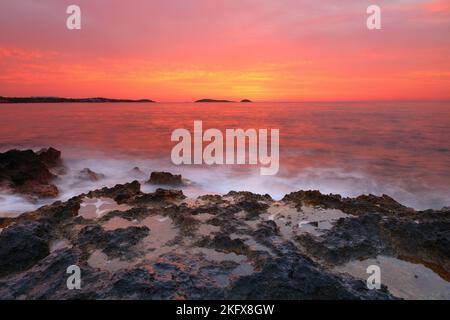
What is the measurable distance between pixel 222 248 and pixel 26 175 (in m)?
6.35

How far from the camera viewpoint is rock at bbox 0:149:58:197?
796 centimetres

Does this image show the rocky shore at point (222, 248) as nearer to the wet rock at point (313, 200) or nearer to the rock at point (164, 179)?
the wet rock at point (313, 200)

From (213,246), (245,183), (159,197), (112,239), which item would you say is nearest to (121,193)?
(159,197)

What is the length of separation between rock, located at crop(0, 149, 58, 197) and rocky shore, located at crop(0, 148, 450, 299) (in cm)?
198

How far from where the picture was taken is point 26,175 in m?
8.41

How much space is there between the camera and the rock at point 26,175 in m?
7.96

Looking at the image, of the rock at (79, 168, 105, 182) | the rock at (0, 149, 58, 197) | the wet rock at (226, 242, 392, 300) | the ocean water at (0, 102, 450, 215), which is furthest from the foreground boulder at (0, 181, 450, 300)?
the rock at (79, 168, 105, 182)

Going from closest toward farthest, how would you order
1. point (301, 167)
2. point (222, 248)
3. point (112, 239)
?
point (222, 248), point (112, 239), point (301, 167)

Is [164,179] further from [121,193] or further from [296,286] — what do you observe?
[296,286]

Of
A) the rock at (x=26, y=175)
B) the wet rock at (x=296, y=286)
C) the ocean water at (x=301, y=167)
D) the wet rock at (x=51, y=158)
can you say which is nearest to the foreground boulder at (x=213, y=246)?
the wet rock at (x=296, y=286)

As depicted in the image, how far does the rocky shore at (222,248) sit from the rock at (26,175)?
198 cm

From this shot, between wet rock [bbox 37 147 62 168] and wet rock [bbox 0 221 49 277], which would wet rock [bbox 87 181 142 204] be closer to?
wet rock [bbox 0 221 49 277]

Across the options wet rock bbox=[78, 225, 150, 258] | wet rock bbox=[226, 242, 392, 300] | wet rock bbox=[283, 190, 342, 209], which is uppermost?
wet rock bbox=[283, 190, 342, 209]

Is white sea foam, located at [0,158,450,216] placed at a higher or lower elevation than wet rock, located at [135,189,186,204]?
lower
